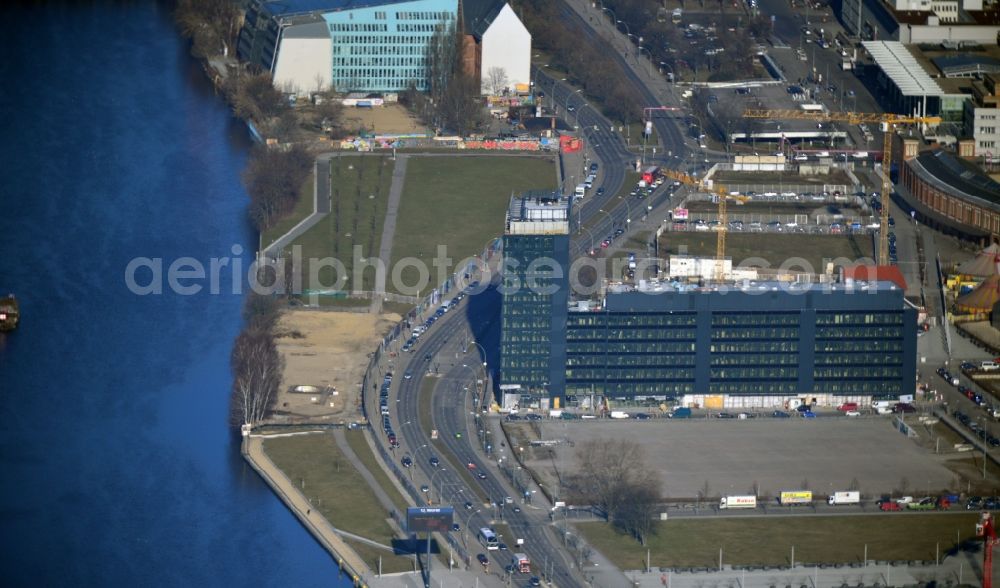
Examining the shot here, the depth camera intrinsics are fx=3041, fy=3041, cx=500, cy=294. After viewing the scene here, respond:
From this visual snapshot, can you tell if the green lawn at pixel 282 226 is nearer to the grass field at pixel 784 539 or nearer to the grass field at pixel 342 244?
the grass field at pixel 342 244

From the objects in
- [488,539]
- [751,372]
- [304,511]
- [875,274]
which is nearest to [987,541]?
[488,539]

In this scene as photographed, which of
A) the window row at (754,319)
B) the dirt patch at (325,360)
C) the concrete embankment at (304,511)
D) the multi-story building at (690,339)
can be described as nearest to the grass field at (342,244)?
the dirt patch at (325,360)

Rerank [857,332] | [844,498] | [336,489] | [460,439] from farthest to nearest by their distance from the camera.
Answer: [857,332] < [460,439] < [336,489] < [844,498]

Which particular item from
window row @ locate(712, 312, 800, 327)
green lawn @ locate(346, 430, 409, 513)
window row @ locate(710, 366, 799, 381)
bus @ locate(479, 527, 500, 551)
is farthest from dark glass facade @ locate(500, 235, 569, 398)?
bus @ locate(479, 527, 500, 551)

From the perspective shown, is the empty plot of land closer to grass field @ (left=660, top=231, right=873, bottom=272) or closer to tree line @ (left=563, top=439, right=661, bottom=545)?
tree line @ (left=563, top=439, right=661, bottom=545)

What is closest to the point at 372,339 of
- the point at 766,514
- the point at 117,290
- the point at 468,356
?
the point at 468,356

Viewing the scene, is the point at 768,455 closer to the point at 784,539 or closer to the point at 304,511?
the point at 784,539
